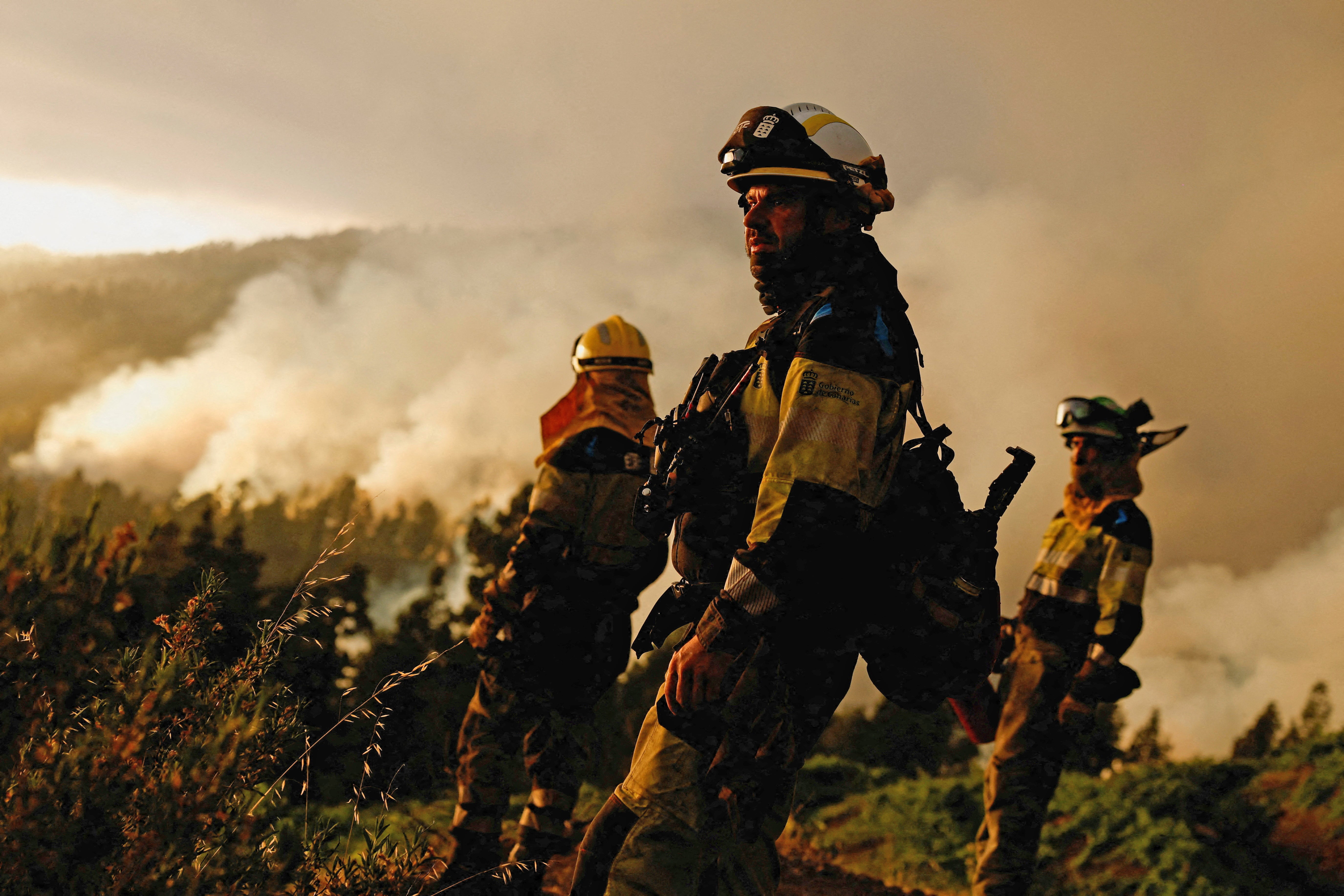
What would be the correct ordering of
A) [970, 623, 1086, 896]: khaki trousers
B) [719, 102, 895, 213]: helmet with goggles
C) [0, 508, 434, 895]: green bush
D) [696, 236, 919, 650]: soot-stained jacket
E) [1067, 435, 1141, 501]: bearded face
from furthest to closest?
[1067, 435, 1141, 501]: bearded face, [970, 623, 1086, 896]: khaki trousers, [719, 102, 895, 213]: helmet with goggles, [696, 236, 919, 650]: soot-stained jacket, [0, 508, 434, 895]: green bush

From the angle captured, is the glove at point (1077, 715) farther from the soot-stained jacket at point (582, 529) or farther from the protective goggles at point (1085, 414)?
the soot-stained jacket at point (582, 529)

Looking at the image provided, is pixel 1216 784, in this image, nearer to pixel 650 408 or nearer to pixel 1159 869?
pixel 1159 869

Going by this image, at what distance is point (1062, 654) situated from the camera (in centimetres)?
559

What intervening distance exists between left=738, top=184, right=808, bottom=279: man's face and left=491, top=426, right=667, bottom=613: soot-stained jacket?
211 cm

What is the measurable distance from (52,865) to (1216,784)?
7.63 m

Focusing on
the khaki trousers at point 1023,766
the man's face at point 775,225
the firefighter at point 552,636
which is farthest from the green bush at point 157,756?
the khaki trousers at point 1023,766

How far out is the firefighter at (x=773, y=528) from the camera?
7.83ft

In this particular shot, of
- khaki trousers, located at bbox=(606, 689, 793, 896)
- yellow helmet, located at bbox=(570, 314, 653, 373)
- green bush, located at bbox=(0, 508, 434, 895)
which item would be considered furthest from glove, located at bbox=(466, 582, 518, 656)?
khaki trousers, located at bbox=(606, 689, 793, 896)

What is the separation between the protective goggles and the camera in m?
6.05

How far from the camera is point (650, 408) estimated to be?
18.7ft

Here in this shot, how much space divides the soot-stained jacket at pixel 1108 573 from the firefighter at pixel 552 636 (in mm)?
2396

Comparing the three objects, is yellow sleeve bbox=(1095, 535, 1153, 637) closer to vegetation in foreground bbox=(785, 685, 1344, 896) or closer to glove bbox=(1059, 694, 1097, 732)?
glove bbox=(1059, 694, 1097, 732)

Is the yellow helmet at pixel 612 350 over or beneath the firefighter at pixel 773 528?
over

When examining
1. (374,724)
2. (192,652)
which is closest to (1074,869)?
(374,724)
